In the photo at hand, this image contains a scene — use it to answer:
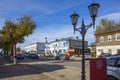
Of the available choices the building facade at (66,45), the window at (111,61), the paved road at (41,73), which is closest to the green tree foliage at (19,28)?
the paved road at (41,73)

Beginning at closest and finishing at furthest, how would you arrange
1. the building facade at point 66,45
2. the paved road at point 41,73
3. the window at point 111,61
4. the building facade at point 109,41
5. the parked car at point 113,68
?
the parked car at point 113,68, the window at point 111,61, the paved road at point 41,73, the building facade at point 109,41, the building facade at point 66,45

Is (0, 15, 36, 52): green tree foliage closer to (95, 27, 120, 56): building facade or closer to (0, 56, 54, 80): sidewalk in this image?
(0, 56, 54, 80): sidewalk

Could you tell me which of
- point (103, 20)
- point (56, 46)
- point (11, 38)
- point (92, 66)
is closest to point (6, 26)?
point (11, 38)

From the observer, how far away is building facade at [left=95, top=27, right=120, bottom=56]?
187ft

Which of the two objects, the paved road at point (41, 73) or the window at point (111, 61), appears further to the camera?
the paved road at point (41, 73)

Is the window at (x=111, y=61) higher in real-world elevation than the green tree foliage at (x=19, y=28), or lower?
lower

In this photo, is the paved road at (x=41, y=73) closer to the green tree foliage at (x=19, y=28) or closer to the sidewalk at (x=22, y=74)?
the sidewalk at (x=22, y=74)

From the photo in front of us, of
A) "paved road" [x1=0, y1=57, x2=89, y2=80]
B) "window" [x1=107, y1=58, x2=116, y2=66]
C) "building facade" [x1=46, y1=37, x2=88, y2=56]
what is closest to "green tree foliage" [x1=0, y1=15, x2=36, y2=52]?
"paved road" [x1=0, y1=57, x2=89, y2=80]

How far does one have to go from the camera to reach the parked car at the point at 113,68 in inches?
437

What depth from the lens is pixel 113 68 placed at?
37.0 ft

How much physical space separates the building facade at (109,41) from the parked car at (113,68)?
4535 cm

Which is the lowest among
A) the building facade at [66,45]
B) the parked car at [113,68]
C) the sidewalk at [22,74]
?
the sidewalk at [22,74]

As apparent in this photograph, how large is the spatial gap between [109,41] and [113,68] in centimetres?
4969

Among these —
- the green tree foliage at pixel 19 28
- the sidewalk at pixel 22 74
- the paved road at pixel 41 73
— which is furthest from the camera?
the green tree foliage at pixel 19 28
